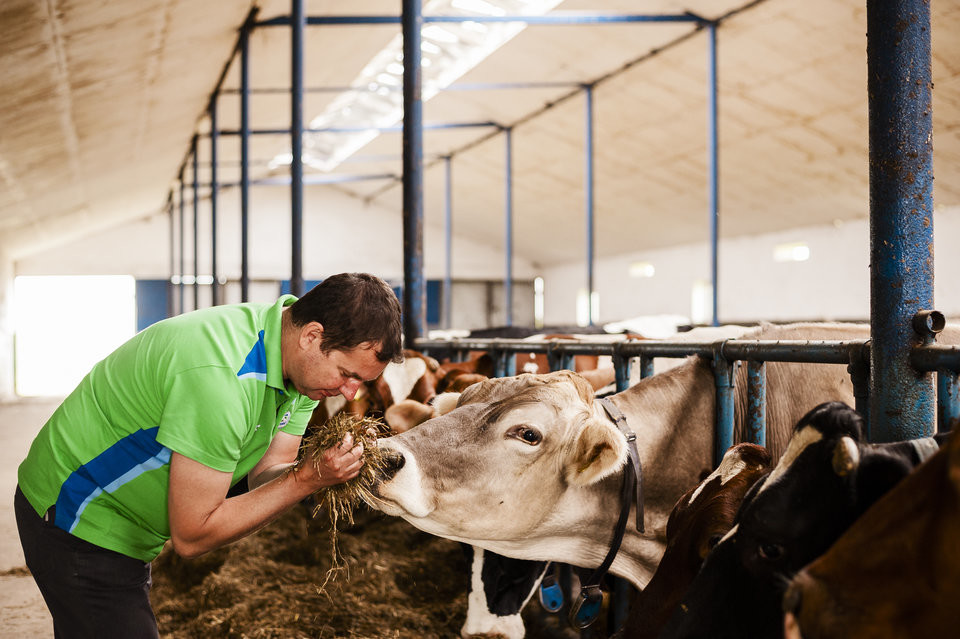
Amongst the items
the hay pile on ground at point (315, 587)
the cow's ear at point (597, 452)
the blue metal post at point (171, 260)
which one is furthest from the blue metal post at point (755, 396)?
the blue metal post at point (171, 260)

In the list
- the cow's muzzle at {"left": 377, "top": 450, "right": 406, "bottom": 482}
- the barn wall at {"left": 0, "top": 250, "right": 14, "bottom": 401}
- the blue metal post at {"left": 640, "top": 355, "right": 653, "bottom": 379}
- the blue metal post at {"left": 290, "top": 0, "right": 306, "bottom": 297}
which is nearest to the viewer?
the cow's muzzle at {"left": 377, "top": 450, "right": 406, "bottom": 482}

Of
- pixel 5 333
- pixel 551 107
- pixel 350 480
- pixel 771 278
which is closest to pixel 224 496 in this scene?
pixel 350 480

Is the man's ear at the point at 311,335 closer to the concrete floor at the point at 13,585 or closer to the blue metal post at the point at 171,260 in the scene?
the concrete floor at the point at 13,585

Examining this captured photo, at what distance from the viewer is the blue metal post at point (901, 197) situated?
5.49ft

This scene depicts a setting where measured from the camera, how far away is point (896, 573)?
0.96 metres

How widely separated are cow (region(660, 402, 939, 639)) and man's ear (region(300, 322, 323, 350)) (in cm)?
106

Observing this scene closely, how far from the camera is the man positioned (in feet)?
6.36

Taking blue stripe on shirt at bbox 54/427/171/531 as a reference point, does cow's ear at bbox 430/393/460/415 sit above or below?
above

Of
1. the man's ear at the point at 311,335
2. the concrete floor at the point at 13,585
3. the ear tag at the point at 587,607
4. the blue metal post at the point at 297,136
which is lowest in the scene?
the concrete floor at the point at 13,585

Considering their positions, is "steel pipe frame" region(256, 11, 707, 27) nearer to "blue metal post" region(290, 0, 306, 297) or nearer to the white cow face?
"blue metal post" region(290, 0, 306, 297)

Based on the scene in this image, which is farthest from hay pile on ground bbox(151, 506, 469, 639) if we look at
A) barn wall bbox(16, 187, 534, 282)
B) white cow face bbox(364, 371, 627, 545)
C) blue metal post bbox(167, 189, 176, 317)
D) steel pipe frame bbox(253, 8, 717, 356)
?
barn wall bbox(16, 187, 534, 282)

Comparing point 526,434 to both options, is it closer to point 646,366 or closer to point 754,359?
point 754,359

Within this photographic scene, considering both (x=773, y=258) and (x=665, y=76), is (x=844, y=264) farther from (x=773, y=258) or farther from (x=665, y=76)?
(x=665, y=76)

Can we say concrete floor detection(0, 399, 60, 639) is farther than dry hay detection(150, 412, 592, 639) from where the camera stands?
Yes
